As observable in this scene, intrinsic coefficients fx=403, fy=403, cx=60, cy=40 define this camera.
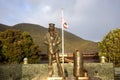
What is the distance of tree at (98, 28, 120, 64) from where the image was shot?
5372 cm

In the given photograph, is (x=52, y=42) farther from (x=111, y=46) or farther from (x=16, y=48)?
(x=111, y=46)

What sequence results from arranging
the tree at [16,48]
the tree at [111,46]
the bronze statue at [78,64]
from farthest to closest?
the tree at [111,46]
the tree at [16,48]
the bronze statue at [78,64]

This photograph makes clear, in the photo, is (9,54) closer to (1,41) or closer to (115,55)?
(1,41)

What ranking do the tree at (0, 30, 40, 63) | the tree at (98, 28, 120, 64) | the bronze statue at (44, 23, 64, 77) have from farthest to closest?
the tree at (98, 28, 120, 64) → the tree at (0, 30, 40, 63) → the bronze statue at (44, 23, 64, 77)

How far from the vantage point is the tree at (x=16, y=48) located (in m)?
53.4

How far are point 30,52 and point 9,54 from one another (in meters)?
3.06

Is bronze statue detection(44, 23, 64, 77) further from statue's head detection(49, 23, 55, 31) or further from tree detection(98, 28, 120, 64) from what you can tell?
tree detection(98, 28, 120, 64)

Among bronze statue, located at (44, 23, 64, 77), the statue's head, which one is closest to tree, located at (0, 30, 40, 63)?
bronze statue, located at (44, 23, 64, 77)

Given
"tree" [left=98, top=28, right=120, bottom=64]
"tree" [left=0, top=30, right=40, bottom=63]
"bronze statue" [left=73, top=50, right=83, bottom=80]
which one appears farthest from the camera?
"tree" [left=98, top=28, right=120, bottom=64]

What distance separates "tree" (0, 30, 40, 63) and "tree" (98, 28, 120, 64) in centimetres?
914

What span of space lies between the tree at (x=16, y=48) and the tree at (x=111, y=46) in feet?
30.0

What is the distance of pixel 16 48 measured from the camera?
54375 mm

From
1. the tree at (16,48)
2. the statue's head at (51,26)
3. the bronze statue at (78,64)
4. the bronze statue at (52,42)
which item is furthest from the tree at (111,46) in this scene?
the bronze statue at (78,64)

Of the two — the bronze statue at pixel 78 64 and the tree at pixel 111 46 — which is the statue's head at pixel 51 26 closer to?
the bronze statue at pixel 78 64
